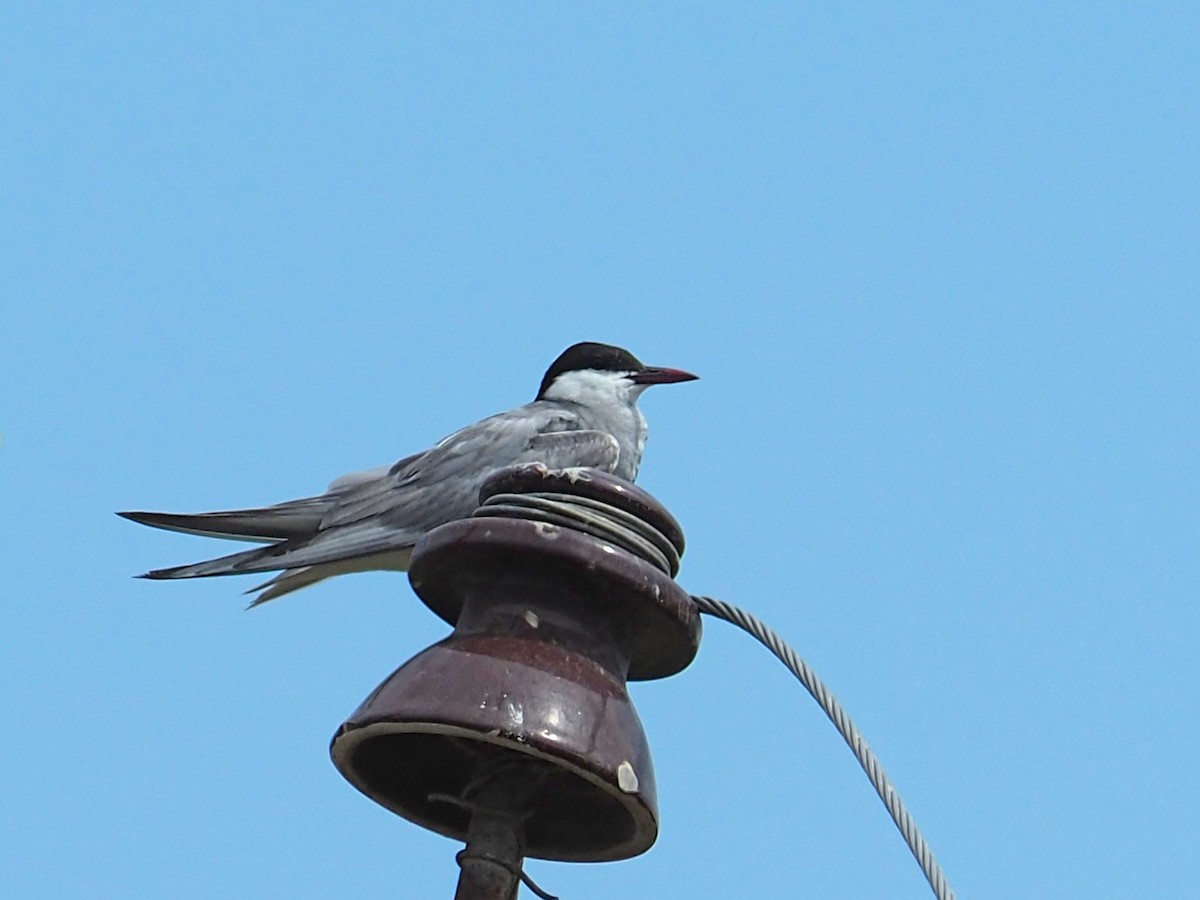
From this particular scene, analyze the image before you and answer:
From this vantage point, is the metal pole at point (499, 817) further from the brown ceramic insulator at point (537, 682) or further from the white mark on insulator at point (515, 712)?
the white mark on insulator at point (515, 712)

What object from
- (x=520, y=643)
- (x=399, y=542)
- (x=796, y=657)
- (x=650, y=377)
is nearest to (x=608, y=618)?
(x=520, y=643)

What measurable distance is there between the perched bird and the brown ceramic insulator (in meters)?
3.19

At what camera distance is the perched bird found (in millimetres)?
5863

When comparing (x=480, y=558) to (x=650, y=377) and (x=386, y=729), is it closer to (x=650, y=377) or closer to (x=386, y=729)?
(x=386, y=729)

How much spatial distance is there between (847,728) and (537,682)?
53 centimetres

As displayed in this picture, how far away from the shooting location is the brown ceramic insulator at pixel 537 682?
2195 mm

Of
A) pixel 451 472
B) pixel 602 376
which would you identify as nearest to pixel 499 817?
pixel 451 472

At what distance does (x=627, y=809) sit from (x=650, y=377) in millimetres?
4594

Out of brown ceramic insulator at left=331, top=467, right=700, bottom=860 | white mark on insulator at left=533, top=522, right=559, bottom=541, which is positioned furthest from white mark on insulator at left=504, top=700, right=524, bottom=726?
white mark on insulator at left=533, top=522, right=559, bottom=541

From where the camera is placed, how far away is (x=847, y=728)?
2.46m

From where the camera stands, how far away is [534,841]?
246 centimetres

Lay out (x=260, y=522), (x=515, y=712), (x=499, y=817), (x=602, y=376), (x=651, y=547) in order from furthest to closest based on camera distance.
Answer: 1. (x=602, y=376)
2. (x=260, y=522)
3. (x=651, y=547)
4. (x=499, y=817)
5. (x=515, y=712)

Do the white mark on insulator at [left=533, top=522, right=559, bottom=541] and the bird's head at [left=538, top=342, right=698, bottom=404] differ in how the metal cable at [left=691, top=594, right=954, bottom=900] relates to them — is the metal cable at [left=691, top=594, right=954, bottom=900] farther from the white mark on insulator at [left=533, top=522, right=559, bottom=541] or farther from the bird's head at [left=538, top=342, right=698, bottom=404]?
the bird's head at [left=538, top=342, right=698, bottom=404]

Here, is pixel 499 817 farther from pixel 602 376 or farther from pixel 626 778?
pixel 602 376
